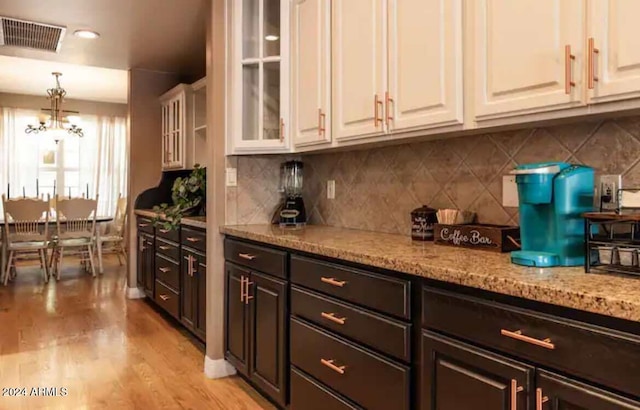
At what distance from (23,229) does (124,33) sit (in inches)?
128

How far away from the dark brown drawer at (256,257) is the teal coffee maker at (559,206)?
3.72 ft

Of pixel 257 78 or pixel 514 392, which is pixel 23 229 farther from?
pixel 514 392

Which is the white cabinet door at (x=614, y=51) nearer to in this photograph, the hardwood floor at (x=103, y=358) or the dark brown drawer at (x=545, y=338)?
the dark brown drawer at (x=545, y=338)

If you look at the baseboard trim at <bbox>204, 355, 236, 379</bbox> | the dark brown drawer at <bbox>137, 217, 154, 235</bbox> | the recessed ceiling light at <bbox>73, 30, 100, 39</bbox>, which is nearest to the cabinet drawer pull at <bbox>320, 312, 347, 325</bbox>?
the baseboard trim at <bbox>204, 355, 236, 379</bbox>

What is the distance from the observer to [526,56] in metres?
1.50

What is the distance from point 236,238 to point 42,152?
21.5 ft

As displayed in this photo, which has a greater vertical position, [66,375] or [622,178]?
[622,178]

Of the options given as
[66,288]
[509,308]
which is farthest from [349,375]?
[66,288]

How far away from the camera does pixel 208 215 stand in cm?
294

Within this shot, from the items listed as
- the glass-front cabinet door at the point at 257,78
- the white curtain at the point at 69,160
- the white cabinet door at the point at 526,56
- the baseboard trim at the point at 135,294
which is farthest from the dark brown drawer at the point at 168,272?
the white curtain at the point at 69,160

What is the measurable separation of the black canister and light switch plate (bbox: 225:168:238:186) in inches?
48.9

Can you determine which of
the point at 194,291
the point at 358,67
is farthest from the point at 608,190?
the point at 194,291

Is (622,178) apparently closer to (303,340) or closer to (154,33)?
(303,340)

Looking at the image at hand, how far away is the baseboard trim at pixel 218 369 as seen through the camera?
2877mm
